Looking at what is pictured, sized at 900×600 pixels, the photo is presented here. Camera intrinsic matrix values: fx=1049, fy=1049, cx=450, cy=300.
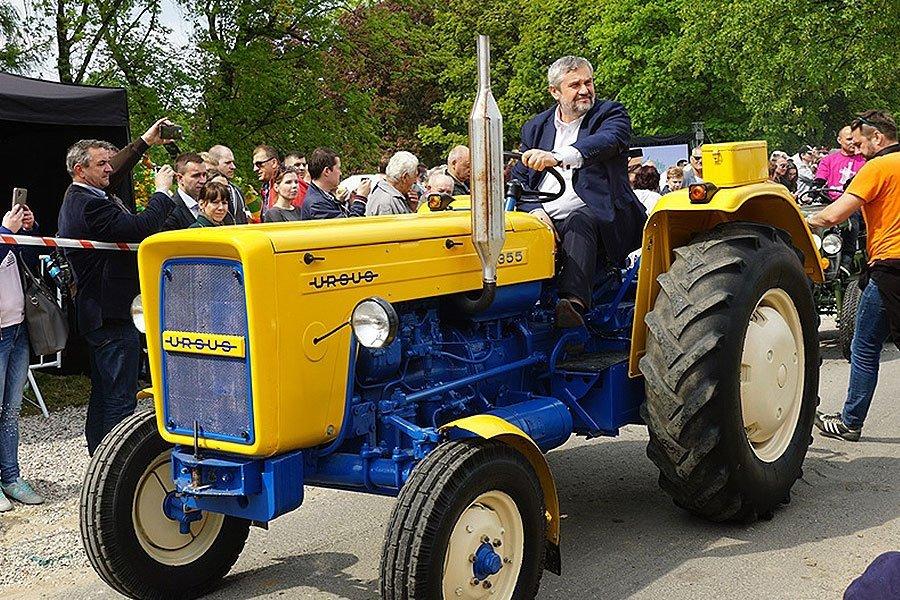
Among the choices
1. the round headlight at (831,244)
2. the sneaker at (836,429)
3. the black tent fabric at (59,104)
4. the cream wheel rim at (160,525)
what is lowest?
the sneaker at (836,429)

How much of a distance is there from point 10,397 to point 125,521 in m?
2.34

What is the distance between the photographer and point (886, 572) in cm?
172

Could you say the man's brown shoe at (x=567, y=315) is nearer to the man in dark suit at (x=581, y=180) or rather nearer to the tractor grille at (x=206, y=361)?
the man in dark suit at (x=581, y=180)

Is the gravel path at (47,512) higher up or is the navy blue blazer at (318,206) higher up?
the navy blue blazer at (318,206)

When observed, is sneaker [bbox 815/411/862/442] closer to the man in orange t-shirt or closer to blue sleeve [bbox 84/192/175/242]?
the man in orange t-shirt

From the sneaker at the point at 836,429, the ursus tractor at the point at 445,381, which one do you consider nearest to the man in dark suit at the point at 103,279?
the ursus tractor at the point at 445,381

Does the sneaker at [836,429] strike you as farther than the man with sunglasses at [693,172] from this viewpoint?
No

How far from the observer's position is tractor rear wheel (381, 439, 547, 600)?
357 centimetres

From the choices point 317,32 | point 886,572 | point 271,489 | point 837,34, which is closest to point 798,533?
point 271,489

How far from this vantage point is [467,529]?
12.4 feet

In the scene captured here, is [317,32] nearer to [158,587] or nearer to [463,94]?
[158,587]

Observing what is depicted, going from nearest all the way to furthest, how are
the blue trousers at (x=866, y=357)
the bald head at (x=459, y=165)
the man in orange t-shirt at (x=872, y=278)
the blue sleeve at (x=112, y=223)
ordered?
1. the blue sleeve at (x=112, y=223)
2. the man in orange t-shirt at (x=872, y=278)
3. the blue trousers at (x=866, y=357)
4. the bald head at (x=459, y=165)

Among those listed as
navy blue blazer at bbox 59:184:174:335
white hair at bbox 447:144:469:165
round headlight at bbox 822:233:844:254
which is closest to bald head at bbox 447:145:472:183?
white hair at bbox 447:144:469:165

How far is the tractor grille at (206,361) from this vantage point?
3.85 m
